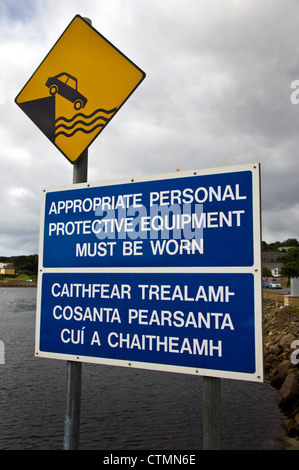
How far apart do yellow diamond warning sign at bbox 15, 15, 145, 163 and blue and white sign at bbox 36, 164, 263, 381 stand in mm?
557

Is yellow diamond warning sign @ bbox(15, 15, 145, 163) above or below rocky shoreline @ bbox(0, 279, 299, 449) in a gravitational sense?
above

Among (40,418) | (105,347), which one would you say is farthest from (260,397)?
(105,347)

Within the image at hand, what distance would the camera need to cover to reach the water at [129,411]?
13289mm

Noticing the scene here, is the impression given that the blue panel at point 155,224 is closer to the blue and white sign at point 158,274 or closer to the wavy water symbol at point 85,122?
the blue and white sign at point 158,274

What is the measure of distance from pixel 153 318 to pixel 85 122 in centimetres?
183

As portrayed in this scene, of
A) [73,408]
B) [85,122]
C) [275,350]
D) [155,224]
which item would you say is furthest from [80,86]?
[275,350]

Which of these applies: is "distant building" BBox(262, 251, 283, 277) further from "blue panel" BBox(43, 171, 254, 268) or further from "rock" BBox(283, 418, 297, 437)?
"blue panel" BBox(43, 171, 254, 268)

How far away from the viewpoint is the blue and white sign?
8.82 ft

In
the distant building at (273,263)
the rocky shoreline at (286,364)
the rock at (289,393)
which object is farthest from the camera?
the distant building at (273,263)

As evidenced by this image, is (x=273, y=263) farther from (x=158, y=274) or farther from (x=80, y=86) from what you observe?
(x=158, y=274)

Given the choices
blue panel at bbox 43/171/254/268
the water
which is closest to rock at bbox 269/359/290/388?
the water

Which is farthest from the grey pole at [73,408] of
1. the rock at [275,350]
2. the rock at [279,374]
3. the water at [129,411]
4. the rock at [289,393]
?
the rock at [275,350]

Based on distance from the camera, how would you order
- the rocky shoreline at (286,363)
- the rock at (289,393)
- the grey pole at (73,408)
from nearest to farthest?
the grey pole at (73,408)
the rocky shoreline at (286,363)
the rock at (289,393)

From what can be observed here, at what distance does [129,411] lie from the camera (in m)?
16.4
